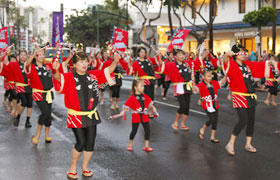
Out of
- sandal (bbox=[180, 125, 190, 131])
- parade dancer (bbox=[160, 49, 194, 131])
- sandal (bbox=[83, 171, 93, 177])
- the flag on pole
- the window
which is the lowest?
sandal (bbox=[83, 171, 93, 177])

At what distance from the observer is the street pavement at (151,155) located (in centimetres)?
641

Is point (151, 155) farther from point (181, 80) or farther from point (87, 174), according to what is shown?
point (181, 80)

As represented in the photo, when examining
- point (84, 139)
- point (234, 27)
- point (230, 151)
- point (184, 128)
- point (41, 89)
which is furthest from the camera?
point (234, 27)

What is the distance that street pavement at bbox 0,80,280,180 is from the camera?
6410mm

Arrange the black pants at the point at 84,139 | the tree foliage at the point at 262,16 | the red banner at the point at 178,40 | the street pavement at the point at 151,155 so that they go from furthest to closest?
the tree foliage at the point at 262,16 → the red banner at the point at 178,40 → the street pavement at the point at 151,155 → the black pants at the point at 84,139

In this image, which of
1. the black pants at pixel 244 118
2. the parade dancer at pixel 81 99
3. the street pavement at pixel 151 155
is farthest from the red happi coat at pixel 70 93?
the black pants at pixel 244 118

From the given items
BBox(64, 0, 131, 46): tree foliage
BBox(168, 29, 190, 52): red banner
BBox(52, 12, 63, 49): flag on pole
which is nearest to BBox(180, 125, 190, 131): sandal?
BBox(168, 29, 190, 52): red banner

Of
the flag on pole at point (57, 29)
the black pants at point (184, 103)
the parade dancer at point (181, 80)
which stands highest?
the flag on pole at point (57, 29)

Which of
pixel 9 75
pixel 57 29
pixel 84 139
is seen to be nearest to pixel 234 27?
pixel 9 75

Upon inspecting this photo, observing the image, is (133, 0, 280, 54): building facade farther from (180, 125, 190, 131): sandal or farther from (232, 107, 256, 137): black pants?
(232, 107, 256, 137): black pants

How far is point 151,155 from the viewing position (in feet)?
25.1

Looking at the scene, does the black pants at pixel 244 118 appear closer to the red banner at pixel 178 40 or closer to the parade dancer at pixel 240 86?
the parade dancer at pixel 240 86

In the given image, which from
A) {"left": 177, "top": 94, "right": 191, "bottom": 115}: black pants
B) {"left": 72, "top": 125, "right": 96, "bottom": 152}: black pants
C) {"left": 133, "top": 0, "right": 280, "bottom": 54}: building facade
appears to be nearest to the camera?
{"left": 72, "top": 125, "right": 96, "bottom": 152}: black pants

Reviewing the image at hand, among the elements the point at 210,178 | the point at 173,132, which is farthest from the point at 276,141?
the point at 210,178
